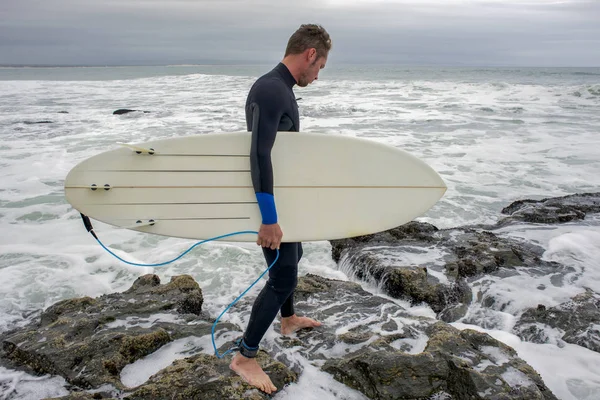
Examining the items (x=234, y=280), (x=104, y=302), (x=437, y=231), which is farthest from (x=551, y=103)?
(x=104, y=302)

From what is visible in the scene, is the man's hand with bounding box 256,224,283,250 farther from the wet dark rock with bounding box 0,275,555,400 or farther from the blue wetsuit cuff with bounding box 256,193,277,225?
the wet dark rock with bounding box 0,275,555,400

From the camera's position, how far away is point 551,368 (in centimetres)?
279

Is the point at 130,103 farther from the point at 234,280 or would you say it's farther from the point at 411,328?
the point at 411,328

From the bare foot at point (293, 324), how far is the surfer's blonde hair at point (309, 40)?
1775 millimetres

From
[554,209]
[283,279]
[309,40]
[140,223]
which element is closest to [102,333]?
[140,223]

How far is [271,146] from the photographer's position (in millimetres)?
1989

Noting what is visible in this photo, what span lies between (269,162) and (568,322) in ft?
9.18

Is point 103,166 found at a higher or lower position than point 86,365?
higher

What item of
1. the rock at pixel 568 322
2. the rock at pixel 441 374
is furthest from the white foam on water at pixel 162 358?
the rock at pixel 568 322

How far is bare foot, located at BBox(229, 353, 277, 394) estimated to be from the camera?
7.14 ft

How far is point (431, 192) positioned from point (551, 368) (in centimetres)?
143

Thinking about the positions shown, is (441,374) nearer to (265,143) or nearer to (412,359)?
(412,359)

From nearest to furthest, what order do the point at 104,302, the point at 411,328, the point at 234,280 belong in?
the point at 411,328, the point at 104,302, the point at 234,280

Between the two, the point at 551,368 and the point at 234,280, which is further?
the point at 234,280
